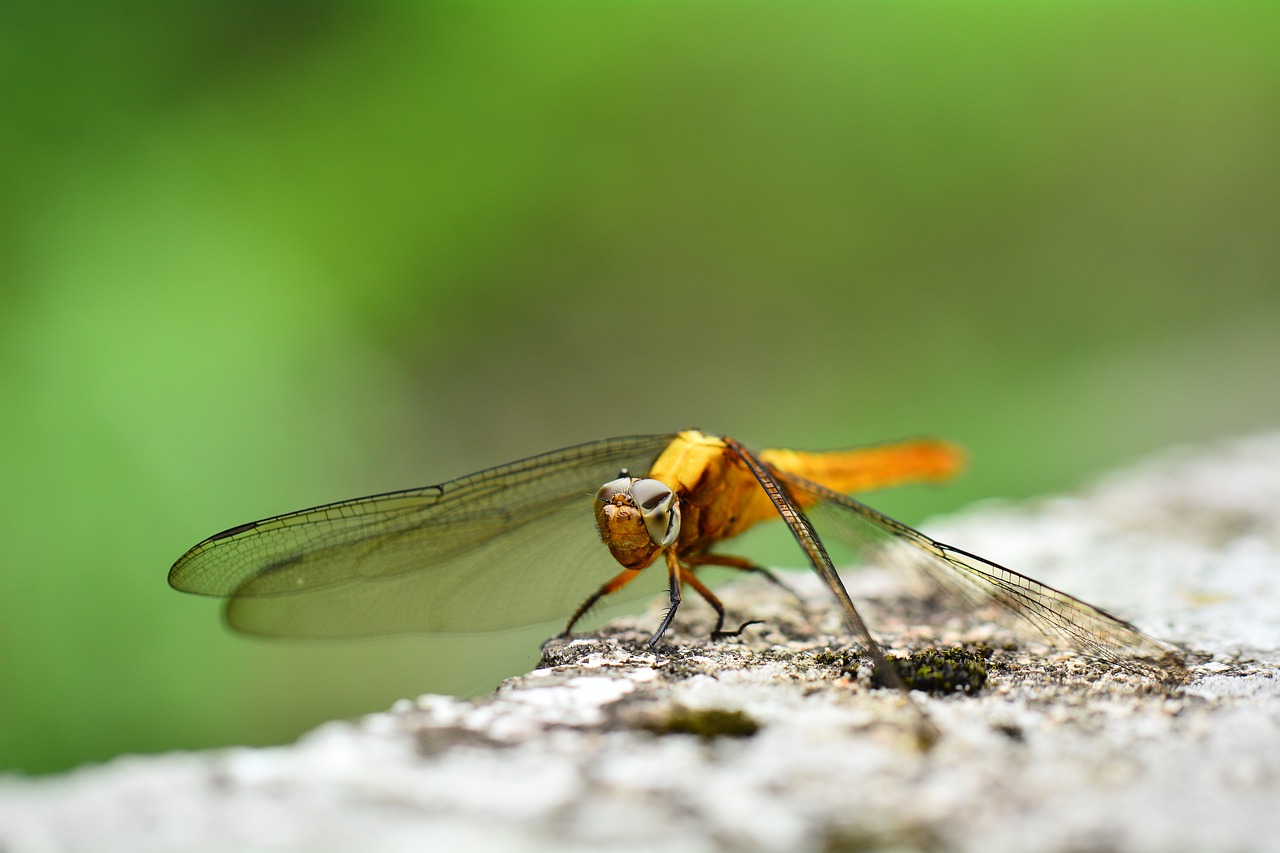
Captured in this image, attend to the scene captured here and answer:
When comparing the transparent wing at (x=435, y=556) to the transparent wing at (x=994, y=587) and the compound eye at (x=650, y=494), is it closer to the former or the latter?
the compound eye at (x=650, y=494)

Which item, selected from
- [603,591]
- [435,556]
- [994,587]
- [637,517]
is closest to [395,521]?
[435,556]

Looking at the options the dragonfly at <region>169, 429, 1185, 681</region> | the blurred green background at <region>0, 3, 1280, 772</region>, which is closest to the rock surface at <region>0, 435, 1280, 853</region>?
the dragonfly at <region>169, 429, 1185, 681</region>

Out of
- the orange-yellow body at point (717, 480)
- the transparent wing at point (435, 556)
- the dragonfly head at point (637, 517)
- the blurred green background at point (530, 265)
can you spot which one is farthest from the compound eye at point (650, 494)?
the blurred green background at point (530, 265)

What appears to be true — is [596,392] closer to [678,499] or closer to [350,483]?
[350,483]

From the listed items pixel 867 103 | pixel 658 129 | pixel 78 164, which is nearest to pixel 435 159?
pixel 658 129

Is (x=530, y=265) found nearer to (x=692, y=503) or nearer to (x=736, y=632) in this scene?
(x=692, y=503)

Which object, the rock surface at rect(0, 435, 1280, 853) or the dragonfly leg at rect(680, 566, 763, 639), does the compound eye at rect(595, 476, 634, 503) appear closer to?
the dragonfly leg at rect(680, 566, 763, 639)
